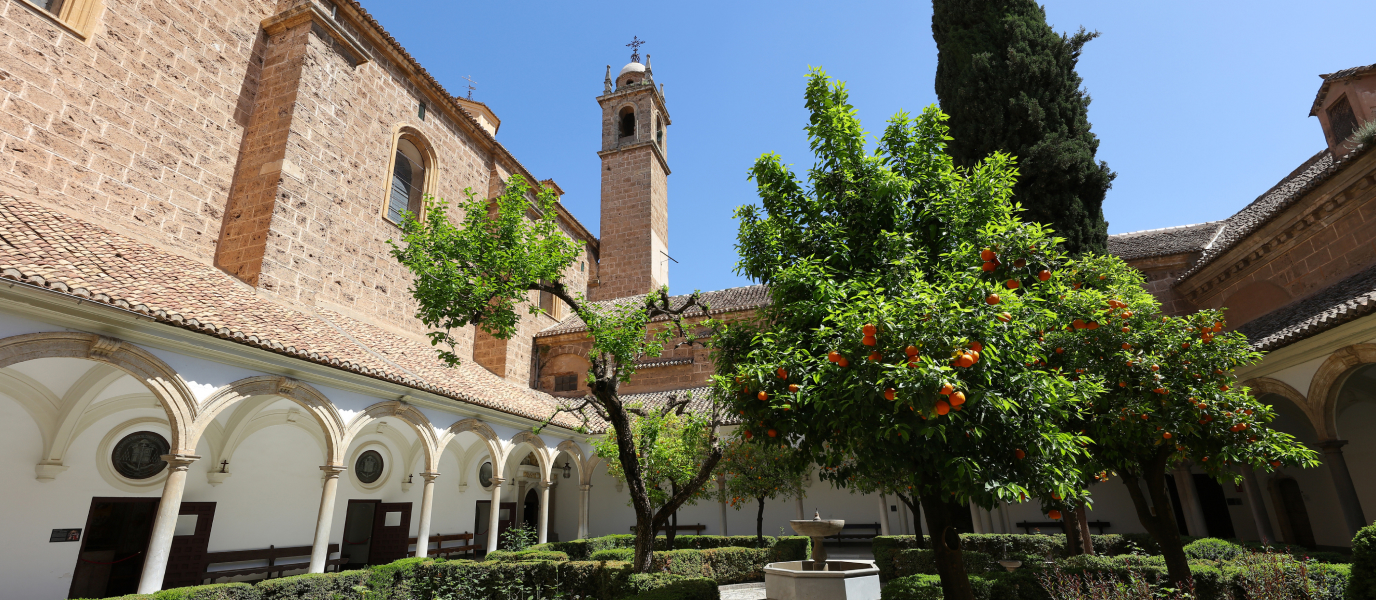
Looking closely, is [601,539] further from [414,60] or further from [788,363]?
[414,60]

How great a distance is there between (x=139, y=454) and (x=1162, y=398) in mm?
15138

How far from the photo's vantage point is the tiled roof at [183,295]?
7113 mm

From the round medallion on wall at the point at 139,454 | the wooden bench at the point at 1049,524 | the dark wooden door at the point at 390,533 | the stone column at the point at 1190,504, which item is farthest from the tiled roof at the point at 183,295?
the stone column at the point at 1190,504

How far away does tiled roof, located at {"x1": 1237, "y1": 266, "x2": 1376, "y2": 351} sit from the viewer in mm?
8243

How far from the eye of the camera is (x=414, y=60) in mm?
17828

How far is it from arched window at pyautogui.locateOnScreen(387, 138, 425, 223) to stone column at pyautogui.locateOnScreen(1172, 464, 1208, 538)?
20.6m

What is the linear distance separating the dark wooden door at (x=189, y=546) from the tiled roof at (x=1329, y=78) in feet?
84.6

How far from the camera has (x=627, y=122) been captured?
31.0 m

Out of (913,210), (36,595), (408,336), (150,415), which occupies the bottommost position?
(36,595)

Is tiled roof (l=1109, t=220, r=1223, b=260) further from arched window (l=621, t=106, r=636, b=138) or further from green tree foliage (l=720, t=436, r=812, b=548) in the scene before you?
arched window (l=621, t=106, r=636, b=138)

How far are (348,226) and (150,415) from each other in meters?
5.93

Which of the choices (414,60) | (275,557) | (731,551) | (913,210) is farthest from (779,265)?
(414,60)

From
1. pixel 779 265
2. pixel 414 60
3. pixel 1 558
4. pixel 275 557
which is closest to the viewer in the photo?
pixel 779 265

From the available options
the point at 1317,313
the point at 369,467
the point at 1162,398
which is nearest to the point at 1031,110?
the point at 1317,313
